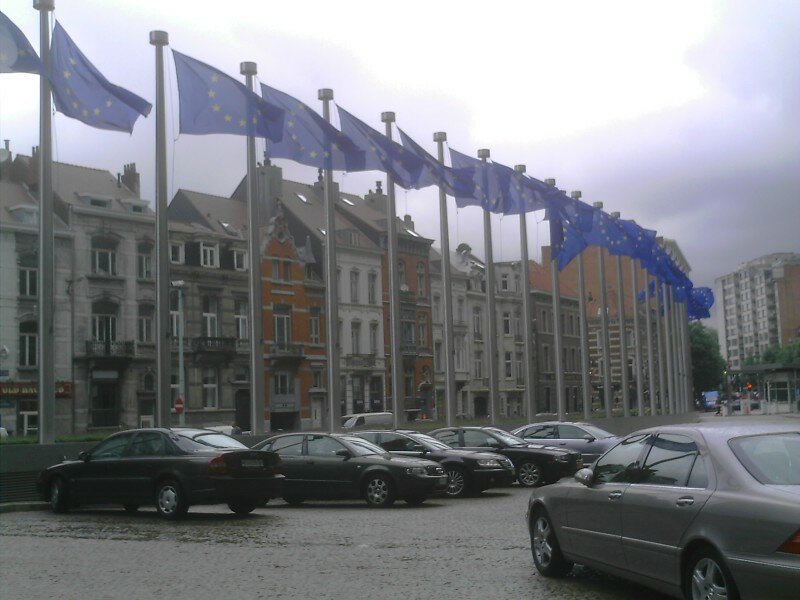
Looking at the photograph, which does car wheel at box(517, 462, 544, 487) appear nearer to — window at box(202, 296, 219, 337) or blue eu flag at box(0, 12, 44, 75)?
blue eu flag at box(0, 12, 44, 75)

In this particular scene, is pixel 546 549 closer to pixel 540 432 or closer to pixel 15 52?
pixel 15 52

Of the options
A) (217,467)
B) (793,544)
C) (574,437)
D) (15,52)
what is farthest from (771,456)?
(574,437)

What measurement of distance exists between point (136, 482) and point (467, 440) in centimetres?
959

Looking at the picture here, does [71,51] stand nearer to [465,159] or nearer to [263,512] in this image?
[263,512]

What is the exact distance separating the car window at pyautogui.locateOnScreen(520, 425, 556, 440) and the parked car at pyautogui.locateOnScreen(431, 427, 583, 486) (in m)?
2.57

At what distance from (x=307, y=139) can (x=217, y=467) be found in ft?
34.2

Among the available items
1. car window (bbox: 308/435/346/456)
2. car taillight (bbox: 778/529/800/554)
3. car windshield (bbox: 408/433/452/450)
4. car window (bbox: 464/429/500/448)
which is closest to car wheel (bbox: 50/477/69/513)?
car window (bbox: 308/435/346/456)

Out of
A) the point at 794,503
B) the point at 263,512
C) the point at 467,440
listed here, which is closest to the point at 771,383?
the point at 467,440

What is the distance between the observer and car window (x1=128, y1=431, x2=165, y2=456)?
18.7 m

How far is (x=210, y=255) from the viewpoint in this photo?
221ft

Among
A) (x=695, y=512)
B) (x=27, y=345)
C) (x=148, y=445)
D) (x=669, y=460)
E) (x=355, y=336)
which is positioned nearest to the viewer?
(x=695, y=512)

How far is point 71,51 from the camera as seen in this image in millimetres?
22719

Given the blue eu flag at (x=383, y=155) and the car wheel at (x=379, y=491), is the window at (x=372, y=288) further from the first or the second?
the car wheel at (x=379, y=491)

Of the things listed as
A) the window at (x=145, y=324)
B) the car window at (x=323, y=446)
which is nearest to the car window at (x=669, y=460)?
the car window at (x=323, y=446)
